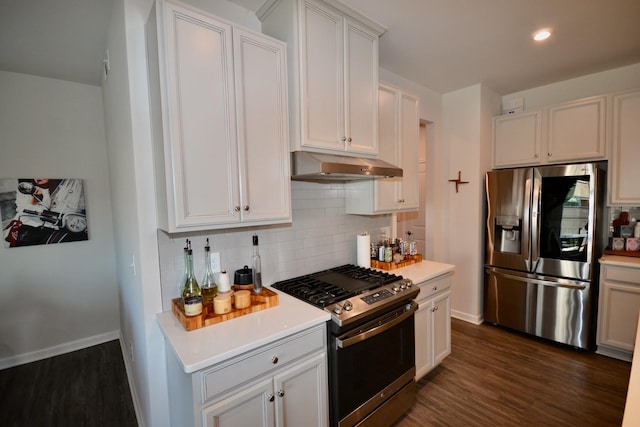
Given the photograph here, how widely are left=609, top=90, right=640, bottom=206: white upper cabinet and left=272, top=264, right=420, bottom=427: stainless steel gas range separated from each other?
7.80 ft

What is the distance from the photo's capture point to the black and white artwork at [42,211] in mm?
2805

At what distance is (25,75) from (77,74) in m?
0.47

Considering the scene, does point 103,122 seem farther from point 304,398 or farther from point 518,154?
point 518,154

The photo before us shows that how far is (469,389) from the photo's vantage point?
2365 mm

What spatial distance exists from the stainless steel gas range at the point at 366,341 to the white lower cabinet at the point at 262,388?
9 centimetres

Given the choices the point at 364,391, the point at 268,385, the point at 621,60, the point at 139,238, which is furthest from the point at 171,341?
the point at 621,60

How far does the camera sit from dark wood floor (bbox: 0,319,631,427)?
210 cm

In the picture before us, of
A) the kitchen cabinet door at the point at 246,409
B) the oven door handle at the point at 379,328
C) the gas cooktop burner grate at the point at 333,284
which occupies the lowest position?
the kitchen cabinet door at the point at 246,409

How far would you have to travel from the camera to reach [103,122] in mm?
3215

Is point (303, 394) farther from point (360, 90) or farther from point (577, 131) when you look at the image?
point (577, 131)

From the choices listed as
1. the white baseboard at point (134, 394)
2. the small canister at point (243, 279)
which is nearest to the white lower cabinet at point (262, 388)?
the small canister at point (243, 279)

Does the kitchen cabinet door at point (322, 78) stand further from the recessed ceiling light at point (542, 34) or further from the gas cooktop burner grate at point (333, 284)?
the recessed ceiling light at point (542, 34)

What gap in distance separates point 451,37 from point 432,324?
91.1 inches

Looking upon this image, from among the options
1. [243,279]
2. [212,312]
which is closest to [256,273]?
[243,279]
